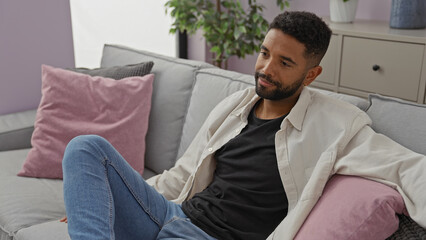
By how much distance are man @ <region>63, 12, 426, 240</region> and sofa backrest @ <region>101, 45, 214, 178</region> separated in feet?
1.62

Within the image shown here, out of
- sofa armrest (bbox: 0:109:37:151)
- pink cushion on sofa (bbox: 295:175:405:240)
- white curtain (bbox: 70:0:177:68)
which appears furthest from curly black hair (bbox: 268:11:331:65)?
white curtain (bbox: 70:0:177:68)

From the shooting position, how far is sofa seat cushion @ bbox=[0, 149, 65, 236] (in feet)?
5.69

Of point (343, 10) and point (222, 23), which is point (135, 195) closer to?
point (343, 10)

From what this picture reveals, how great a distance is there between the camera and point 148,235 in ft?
4.79

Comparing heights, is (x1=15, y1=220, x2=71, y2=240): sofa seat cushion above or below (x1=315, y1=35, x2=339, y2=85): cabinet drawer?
below

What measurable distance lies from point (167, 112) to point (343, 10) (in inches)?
51.9

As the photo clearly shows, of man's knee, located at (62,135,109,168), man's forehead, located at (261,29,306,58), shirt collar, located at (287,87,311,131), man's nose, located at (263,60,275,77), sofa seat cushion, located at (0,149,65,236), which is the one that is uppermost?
man's forehead, located at (261,29,306,58)

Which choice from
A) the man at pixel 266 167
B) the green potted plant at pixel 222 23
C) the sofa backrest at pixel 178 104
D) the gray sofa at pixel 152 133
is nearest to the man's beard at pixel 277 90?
the man at pixel 266 167

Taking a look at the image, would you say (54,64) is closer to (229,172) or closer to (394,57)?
(229,172)

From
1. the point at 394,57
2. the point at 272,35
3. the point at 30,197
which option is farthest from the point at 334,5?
the point at 30,197

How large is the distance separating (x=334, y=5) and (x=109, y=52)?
129 cm

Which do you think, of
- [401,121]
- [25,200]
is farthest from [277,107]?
[25,200]

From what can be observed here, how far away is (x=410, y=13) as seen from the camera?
2641 mm

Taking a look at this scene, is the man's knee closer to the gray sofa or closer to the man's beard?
the gray sofa
